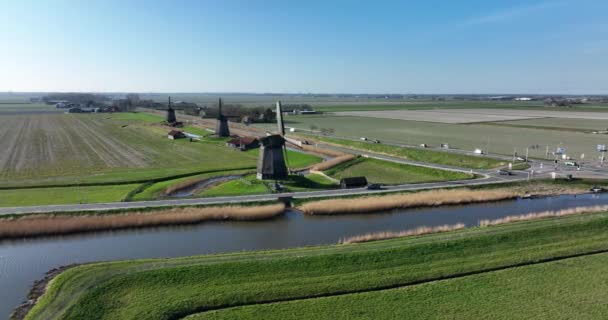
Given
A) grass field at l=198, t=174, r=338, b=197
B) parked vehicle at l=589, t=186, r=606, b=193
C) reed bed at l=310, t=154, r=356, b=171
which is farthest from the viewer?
reed bed at l=310, t=154, r=356, b=171

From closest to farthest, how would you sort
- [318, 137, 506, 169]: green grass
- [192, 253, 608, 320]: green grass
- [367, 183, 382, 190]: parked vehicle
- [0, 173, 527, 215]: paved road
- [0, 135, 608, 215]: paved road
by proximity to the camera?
[192, 253, 608, 320]: green grass → [0, 173, 527, 215]: paved road → [0, 135, 608, 215]: paved road → [367, 183, 382, 190]: parked vehicle → [318, 137, 506, 169]: green grass

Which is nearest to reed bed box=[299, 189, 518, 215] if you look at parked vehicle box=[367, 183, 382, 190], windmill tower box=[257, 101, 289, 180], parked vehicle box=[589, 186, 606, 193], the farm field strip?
parked vehicle box=[367, 183, 382, 190]

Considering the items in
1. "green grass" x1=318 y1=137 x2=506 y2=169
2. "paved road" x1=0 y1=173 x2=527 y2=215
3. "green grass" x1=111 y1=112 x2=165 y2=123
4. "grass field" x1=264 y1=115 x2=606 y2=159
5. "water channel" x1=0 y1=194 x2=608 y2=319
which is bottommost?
"water channel" x1=0 y1=194 x2=608 y2=319

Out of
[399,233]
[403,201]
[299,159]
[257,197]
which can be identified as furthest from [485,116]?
[399,233]

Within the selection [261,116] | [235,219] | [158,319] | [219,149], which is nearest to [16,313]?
[158,319]

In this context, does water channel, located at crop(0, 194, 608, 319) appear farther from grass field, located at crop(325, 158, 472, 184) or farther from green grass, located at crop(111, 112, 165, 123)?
green grass, located at crop(111, 112, 165, 123)

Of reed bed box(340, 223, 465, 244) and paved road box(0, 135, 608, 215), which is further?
paved road box(0, 135, 608, 215)
